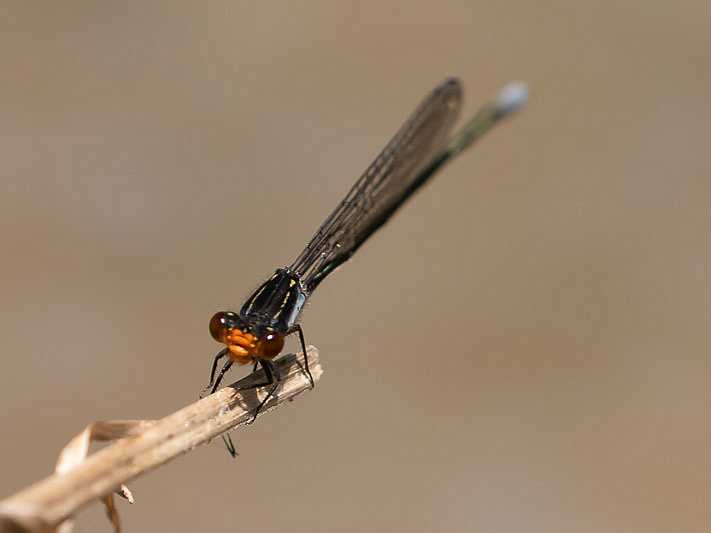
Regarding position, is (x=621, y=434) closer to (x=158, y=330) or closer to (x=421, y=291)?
(x=421, y=291)

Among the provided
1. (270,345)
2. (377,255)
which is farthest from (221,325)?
(377,255)

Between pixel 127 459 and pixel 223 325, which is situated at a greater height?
pixel 223 325

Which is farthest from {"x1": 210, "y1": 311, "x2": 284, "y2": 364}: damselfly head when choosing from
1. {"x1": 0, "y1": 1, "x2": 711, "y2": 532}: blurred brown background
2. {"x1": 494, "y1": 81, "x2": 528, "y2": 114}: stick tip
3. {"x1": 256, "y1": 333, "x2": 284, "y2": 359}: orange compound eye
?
{"x1": 0, "y1": 1, "x2": 711, "y2": 532}: blurred brown background

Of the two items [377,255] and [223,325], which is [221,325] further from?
[377,255]

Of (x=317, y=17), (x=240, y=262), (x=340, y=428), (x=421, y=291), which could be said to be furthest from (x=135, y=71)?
(x=340, y=428)

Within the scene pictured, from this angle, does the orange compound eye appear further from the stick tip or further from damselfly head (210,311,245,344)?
the stick tip

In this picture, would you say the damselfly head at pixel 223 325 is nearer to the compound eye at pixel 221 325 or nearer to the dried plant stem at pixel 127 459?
the compound eye at pixel 221 325

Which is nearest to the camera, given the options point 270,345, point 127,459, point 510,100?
point 127,459
